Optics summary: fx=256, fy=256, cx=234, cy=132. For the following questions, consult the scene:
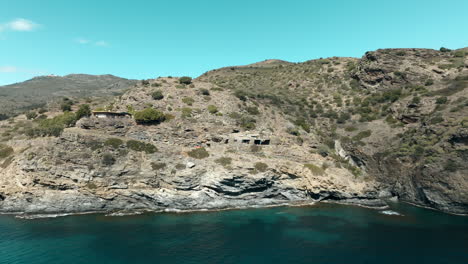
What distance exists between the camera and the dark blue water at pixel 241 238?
Result: 92.4 feet

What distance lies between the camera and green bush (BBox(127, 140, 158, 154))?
52625 mm

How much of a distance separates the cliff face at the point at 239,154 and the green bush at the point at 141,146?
9.9 inches

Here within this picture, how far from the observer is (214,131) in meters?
62.3

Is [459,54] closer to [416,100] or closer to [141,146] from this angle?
[416,100]

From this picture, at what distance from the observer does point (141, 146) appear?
174 ft

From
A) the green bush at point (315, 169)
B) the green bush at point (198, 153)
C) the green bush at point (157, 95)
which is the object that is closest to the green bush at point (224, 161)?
the green bush at point (198, 153)

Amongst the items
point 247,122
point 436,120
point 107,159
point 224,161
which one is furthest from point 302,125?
point 107,159

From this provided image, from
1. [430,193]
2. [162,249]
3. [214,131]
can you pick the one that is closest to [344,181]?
[430,193]

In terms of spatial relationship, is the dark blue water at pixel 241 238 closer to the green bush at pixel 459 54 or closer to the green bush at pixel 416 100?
the green bush at pixel 416 100

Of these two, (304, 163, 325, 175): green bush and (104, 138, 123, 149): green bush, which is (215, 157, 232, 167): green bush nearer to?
(304, 163, 325, 175): green bush

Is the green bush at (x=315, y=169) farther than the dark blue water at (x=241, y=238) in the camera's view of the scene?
Yes

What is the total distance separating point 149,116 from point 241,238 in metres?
38.7

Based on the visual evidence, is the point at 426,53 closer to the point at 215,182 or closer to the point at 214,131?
the point at 214,131

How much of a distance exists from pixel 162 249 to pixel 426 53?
381 ft
